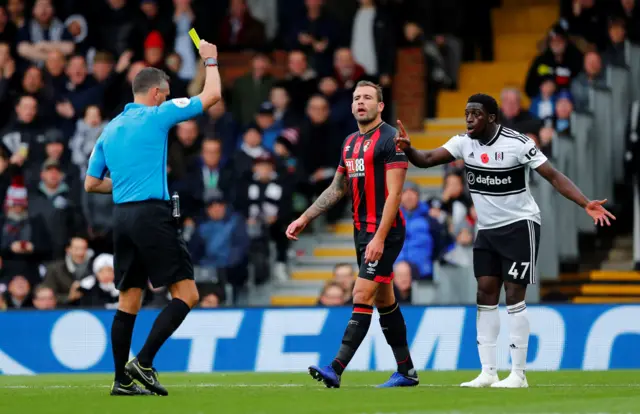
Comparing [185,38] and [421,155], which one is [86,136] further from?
[421,155]

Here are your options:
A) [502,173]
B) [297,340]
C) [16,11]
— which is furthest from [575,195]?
[16,11]

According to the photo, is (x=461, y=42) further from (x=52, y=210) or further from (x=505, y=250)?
(x=505, y=250)

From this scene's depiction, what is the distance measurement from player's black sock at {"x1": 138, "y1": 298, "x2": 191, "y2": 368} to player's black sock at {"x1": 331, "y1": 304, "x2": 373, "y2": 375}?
4.13ft

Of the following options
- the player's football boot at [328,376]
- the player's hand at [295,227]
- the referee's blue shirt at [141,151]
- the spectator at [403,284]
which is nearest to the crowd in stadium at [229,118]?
the spectator at [403,284]

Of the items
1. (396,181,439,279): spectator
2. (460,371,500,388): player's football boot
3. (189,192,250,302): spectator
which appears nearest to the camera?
(460,371,500,388): player's football boot

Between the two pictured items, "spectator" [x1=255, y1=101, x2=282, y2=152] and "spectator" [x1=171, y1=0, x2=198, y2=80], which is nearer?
"spectator" [x1=255, y1=101, x2=282, y2=152]

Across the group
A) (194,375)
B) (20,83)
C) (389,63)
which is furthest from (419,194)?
(20,83)

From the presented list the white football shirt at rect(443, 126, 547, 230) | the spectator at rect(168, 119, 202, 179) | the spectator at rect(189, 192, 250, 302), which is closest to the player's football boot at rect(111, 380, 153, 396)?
the white football shirt at rect(443, 126, 547, 230)

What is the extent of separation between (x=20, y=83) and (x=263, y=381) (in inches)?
362

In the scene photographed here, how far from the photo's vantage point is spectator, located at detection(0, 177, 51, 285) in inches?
720

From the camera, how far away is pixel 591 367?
14.8 meters

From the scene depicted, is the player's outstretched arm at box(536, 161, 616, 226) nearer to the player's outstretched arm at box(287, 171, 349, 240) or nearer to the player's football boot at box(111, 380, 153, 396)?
the player's outstretched arm at box(287, 171, 349, 240)

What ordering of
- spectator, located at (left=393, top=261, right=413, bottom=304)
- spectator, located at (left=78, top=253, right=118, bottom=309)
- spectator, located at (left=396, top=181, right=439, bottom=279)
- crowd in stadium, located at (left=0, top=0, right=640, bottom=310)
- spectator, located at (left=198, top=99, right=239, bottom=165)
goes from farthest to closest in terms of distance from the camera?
1. spectator, located at (left=198, top=99, right=239, bottom=165)
2. crowd in stadium, located at (left=0, top=0, right=640, bottom=310)
3. spectator, located at (left=78, top=253, right=118, bottom=309)
4. spectator, located at (left=396, top=181, right=439, bottom=279)
5. spectator, located at (left=393, top=261, right=413, bottom=304)

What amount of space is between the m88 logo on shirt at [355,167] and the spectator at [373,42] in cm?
847
